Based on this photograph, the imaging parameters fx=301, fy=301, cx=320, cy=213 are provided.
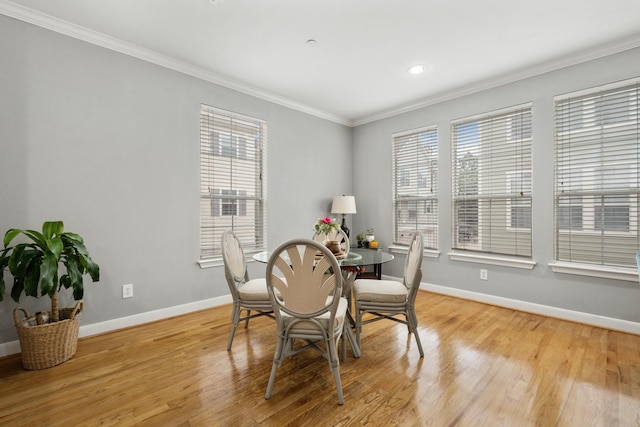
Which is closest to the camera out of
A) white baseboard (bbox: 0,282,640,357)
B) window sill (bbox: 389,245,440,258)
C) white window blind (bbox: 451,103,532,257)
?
white baseboard (bbox: 0,282,640,357)

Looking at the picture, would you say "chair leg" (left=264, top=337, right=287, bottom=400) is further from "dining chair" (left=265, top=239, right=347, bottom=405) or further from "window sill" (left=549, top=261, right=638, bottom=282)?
"window sill" (left=549, top=261, right=638, bottom=282)

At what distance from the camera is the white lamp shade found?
439 centimetres

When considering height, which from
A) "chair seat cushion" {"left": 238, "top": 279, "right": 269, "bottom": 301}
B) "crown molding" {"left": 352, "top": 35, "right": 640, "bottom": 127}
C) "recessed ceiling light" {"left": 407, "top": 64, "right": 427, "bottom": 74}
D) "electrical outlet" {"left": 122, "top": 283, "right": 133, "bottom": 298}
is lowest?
"electrical outlet" {"left": 122, "top": 283, "right": 133, "bottom": 298}

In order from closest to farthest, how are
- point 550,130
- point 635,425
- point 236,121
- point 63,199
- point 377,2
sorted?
point 635,425 < point 377,2 < point 63,199 < point 550,130 < point 236,121

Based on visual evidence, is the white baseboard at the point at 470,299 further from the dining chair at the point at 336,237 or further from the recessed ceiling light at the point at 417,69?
the recessed ceiling light at the point at 417,69

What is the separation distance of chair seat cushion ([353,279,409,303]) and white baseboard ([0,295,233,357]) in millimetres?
1836

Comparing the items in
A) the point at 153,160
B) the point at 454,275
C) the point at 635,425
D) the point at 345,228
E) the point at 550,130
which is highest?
the point at 550,130

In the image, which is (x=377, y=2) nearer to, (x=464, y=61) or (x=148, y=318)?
(x=464, y=61)

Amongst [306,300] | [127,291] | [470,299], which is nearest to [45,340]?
[127,291]

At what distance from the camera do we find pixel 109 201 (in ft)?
8.94

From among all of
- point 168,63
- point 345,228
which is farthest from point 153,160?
point 345,228

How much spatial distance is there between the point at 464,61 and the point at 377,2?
1362mm

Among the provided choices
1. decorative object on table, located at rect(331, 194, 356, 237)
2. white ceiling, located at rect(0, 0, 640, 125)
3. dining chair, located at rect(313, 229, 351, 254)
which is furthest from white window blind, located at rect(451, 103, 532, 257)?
dining chair, located at rect(313, 229, 351, 254)

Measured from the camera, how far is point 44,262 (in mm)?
2016
